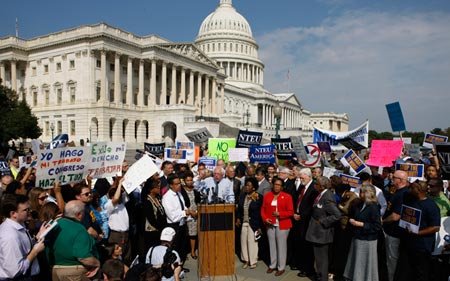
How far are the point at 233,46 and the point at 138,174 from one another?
353 ft

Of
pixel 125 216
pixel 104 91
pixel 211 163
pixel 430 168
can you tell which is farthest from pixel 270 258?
pixel 104 91

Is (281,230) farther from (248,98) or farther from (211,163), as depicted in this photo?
(248,98)

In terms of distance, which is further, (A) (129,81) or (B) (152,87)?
(B) (152,87)

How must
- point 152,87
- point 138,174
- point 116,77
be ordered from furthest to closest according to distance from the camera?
1. point 152,87
2. point 116,77
3. point 138,174

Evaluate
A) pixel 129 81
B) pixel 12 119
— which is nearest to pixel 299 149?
pixel 12 119

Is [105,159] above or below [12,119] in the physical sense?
below

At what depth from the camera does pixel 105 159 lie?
26.9 feet

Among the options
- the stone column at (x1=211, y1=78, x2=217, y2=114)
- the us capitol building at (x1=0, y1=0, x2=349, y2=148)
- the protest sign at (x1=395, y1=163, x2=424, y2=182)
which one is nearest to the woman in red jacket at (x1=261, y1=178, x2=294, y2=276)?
the protest sign at (x1=395, y1=163, x2=424, y2=182)

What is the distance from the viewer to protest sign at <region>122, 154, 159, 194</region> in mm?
7070

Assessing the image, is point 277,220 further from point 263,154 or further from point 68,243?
point 263,154

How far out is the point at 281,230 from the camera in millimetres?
7746

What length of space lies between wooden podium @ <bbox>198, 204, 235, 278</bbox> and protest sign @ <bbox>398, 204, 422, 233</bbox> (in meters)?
2.93

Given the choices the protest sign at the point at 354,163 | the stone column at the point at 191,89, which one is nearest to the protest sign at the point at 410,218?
the protest sign at the point at 354,163

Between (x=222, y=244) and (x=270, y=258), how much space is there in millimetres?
1561
